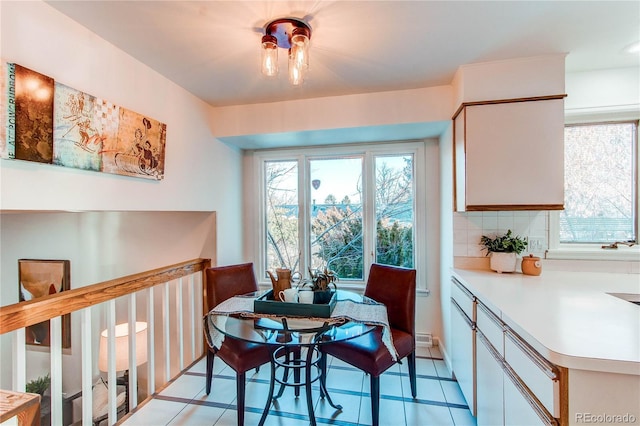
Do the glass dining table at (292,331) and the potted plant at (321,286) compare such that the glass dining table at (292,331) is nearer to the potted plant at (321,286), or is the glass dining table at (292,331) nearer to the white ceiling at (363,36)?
the potted plant at (321,286)

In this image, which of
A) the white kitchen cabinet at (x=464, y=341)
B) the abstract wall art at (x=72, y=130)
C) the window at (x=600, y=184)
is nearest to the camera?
the abstract wall art at (x=72, y=130)

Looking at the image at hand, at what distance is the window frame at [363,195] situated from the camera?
9.93ft

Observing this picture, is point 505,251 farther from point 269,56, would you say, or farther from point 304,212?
point 269,56

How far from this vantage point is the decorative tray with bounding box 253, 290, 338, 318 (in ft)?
5.83

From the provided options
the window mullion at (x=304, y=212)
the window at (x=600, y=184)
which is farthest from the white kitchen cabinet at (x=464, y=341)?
the window mullion at (x=304, y=212)

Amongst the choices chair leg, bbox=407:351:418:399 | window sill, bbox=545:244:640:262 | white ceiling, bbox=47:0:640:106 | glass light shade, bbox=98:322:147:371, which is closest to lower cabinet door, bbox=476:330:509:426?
chair leg, bbox=407:351:418:399

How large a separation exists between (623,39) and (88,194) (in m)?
3.33

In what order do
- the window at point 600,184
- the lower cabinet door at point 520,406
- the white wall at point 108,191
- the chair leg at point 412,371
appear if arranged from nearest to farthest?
1. the lower cabinet door at point 520,406
2. the white wall at point 108,191
3. the chair leg at point 412,371
4. the window at point 600,184

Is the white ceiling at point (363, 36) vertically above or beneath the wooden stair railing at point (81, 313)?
above

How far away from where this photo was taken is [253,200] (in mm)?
3439

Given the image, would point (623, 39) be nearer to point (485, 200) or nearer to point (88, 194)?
point (485, 200)

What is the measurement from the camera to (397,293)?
7.41 feet

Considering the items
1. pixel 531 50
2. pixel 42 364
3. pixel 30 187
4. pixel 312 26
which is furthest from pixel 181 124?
pixel 42 364

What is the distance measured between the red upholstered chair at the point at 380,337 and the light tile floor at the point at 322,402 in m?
0.18
